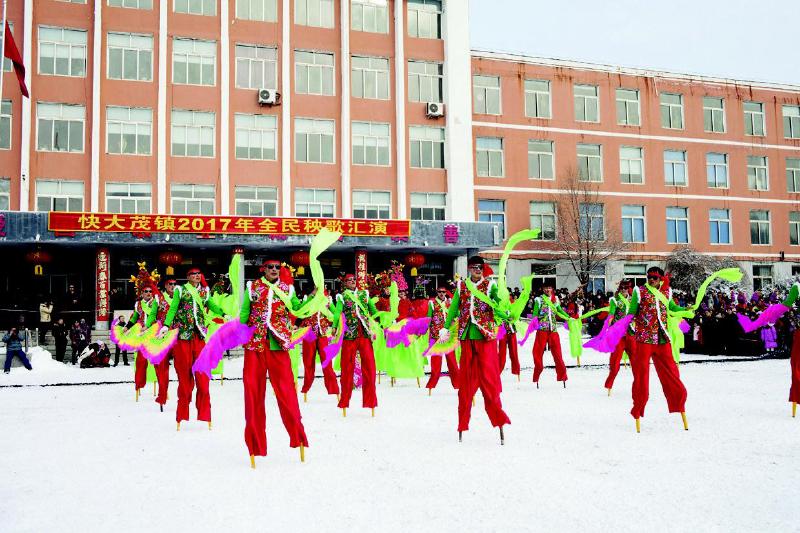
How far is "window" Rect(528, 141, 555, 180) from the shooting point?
33.2 meters

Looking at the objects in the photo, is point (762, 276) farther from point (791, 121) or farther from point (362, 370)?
point (362, 370)

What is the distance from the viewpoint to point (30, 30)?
2667 cm

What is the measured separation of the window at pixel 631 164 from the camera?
113 feet

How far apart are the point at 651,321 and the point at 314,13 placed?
25617 millimetres

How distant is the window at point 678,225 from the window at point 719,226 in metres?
1.38

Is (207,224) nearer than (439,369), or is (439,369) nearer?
(439,369)

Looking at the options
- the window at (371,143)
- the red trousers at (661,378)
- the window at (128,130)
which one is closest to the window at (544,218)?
the window at (371,143)

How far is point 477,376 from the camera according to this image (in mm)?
7785

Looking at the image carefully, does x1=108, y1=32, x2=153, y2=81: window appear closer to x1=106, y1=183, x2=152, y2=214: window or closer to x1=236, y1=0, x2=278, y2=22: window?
x1=236, y1=0, x2=278, y2=22: window

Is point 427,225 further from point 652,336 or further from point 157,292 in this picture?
point 652,336

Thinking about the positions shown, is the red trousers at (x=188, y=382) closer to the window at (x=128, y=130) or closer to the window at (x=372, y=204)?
the window at (x=128, y=130)

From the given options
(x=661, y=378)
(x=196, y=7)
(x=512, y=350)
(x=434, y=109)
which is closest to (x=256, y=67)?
(x=196, y=7)

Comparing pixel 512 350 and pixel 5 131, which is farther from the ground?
pixel 5 131

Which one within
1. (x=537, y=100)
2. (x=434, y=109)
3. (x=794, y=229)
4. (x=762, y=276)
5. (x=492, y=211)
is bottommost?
(x=762, y=276)
